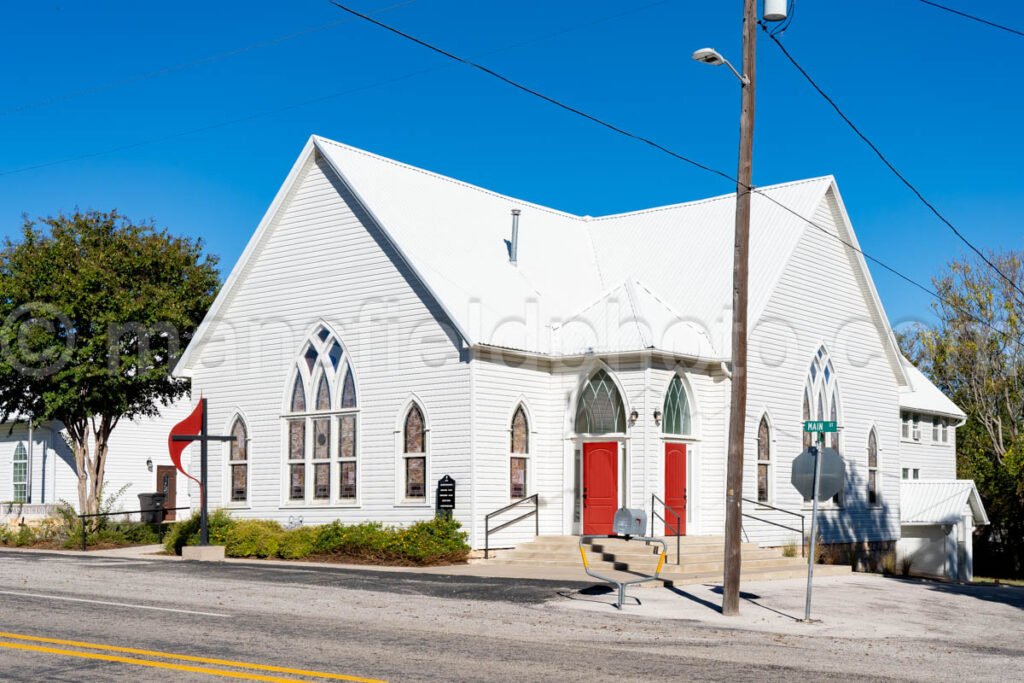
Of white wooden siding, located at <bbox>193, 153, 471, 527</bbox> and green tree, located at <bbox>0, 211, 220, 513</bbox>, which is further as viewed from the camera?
green tree, located at <bbox>0, 211, 220, 513</bbox>

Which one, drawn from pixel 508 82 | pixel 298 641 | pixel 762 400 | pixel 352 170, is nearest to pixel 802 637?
pixel 298 641

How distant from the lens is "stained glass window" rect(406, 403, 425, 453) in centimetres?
2588

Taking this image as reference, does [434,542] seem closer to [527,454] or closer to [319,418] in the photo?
[527,454]

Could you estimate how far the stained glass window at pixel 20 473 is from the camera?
1682 inches

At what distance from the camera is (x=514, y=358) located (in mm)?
25906

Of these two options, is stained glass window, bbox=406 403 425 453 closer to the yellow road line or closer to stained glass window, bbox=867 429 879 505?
stained glass window, bbox=867 429 879 505

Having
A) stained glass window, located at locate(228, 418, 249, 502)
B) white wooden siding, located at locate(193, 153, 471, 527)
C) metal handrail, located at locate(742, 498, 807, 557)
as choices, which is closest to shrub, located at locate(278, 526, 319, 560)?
white wooden siding, located at locate(193, 153, 471, 527)

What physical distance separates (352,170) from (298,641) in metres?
16.7

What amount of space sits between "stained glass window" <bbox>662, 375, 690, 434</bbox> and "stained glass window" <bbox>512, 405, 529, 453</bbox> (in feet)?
10.1

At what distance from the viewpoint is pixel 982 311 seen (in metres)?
53.5

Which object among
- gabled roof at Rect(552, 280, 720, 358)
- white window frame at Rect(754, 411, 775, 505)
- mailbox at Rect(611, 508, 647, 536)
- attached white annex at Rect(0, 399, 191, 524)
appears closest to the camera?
mailbox at Rect(611, 508, 647, 536)

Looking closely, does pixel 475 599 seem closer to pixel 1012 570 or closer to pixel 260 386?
pixel 260 386

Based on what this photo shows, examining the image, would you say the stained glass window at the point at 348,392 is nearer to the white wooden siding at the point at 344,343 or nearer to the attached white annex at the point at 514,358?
the attached white annex at the point at 514,358

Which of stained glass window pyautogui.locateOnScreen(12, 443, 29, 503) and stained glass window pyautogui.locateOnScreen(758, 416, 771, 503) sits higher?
stained glass window pyautogui.locateOnScreen(758, 416, 771, 503)
